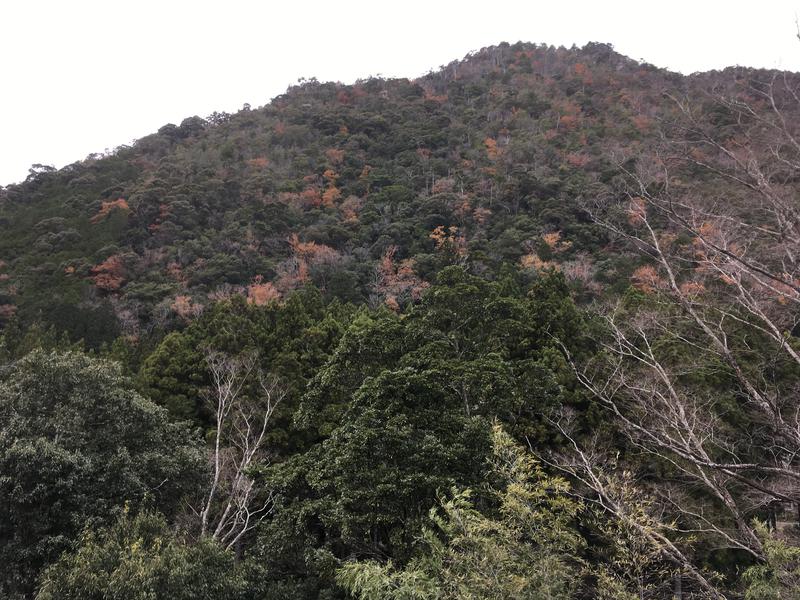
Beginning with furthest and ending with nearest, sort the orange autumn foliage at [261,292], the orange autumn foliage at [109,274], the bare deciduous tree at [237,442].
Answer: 1. the orange autumn foliage at [109,274]
2. the orange autumn foliage at [261,292]
3. the bare deciduous tree at [237,442]

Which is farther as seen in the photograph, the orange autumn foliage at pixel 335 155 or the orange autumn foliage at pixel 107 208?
the orange autumn foliage at pixel 335 155

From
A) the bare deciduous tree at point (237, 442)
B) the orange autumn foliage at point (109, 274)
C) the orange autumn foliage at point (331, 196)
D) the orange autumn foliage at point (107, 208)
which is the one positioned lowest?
the bare deciduous tree at point (237, 442)

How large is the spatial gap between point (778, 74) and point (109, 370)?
1087 centimetres

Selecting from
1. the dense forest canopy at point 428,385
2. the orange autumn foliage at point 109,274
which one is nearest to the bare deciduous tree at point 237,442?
the dense forest canopy at point 428,385

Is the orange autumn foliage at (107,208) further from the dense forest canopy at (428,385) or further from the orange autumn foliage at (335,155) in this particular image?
the orange autumn foliage at (335,155)

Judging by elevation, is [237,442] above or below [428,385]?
below

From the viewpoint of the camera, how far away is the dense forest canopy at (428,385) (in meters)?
5.41

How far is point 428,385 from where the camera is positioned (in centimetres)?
995

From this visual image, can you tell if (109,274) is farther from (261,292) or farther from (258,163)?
(258,163)

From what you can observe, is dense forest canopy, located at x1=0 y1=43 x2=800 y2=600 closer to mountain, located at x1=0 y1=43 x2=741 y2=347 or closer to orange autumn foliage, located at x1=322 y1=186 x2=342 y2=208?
mountain, located at x1=0 y1=43 x2=741 y2=347

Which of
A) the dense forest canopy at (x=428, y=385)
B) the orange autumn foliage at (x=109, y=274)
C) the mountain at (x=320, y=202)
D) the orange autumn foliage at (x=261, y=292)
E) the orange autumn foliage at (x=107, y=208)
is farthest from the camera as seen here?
the orange autumn foliage at (x=107, y=208)

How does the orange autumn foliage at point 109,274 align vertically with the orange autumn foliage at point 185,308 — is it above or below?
above

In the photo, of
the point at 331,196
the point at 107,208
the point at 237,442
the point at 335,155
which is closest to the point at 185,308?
the point at 237,442

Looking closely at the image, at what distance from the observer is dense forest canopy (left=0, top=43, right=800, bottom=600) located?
541cm
